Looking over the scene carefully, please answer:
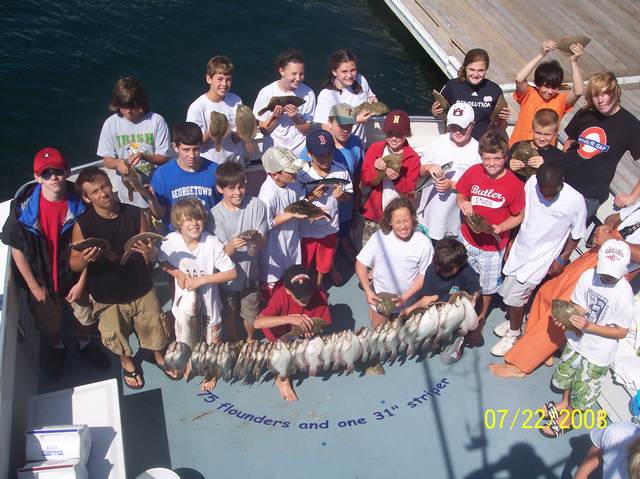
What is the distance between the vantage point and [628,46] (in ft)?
36.9

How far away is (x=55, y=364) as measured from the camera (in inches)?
220

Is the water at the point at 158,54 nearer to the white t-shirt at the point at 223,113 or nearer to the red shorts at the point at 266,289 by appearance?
the white t-shirt at the point at 223,113

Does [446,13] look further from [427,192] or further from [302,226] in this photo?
[302,226]

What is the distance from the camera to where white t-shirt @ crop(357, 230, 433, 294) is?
5.35 m

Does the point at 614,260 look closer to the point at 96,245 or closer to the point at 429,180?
Answer: the point at 429,180

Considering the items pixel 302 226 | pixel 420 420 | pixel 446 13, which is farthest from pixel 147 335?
pixel 446 13

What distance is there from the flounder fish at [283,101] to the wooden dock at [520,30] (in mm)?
5286

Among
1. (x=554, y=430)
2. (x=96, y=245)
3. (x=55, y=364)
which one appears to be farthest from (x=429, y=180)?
(x=55, y=364)

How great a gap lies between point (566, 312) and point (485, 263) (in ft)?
3.22

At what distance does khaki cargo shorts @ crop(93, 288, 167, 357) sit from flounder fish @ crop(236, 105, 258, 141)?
1.67 metres

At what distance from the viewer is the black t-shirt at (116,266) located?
4895 mm

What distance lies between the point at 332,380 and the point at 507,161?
260cm

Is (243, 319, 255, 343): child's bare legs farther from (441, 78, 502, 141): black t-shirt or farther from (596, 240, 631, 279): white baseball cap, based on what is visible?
(441, 78, 502, 141): black t-shirt

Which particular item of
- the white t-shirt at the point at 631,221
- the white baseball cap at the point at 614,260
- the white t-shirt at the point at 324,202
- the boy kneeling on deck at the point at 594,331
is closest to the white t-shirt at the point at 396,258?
the white t-shirt at the point at 324,202
